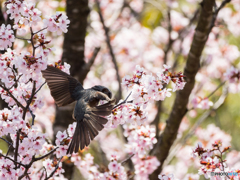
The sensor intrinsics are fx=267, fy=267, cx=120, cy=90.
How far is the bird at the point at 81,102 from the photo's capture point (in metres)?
1.62

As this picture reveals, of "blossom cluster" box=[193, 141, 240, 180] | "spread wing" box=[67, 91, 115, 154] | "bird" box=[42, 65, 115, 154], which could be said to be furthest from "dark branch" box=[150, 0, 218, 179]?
"spread wing" box=[67, 91, 115, 154]

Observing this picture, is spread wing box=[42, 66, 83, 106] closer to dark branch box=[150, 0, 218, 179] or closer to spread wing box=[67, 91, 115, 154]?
spread wing box=[67, 91, 115, 154]

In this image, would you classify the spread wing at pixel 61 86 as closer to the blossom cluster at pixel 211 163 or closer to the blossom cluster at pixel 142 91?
the blossom cluster at pixel 142 91

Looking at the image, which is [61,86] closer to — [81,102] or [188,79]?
[81,102]

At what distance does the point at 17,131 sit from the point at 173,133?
1.55 metres

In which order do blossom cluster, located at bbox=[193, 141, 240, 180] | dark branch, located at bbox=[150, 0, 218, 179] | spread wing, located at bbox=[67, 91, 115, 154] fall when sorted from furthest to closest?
dark branch, located at bbox=[150, 0, 218, 179], blossom cluster, located at bbox=[193, 141, 240, 180], spread wing, located at bbox=[67, 91, 115, 154]

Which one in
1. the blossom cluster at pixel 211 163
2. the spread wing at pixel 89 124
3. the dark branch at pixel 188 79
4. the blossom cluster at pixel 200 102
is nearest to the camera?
the spread wing at pixel 89 124

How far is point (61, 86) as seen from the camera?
6.75 feet

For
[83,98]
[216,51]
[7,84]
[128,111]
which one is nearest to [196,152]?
[128,111]

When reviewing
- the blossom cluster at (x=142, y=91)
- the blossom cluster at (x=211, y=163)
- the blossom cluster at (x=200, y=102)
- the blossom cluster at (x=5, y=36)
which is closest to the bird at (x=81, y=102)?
the blossom cluster at (x=142, y=91)

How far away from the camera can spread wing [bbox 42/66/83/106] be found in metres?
1.90

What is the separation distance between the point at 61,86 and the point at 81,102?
0.23 m

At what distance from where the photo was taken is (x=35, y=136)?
1.63m

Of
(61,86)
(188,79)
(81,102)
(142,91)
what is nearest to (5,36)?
(61,86)
